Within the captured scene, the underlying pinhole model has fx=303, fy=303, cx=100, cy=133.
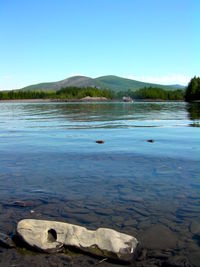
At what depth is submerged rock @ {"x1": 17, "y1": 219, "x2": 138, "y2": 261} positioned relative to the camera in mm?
6352

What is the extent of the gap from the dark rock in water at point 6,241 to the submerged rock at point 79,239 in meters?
0.26

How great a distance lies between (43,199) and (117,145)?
11.9 metres

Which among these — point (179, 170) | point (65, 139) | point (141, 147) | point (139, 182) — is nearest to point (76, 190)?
point (139, 182)

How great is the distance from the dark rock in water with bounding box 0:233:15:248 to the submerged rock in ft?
0.86

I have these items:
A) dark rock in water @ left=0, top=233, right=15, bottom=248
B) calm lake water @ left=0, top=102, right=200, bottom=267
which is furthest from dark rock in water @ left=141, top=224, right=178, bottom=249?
dark rock in water @ left=0, top=233, right=15, bottom=248

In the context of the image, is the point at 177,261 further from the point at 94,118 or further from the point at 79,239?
the point at 94,118

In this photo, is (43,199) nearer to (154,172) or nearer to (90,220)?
(90,220)

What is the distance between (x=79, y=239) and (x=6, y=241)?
1.69 metres

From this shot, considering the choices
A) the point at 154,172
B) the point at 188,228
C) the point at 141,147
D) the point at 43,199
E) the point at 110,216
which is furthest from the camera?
the point at 141,147

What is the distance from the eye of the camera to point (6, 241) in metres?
6.85

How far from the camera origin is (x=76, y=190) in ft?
34.6

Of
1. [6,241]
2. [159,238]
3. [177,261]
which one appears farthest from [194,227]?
[6,241]

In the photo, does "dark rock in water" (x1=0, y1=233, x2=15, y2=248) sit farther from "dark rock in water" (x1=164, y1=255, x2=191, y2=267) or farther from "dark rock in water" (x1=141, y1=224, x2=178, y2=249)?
"dark rock in water" (x1=164, y1=255, x2=191, y2=267)

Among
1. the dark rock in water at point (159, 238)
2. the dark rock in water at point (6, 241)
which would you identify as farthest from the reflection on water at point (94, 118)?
the dark rock in water at point (6, 241)
